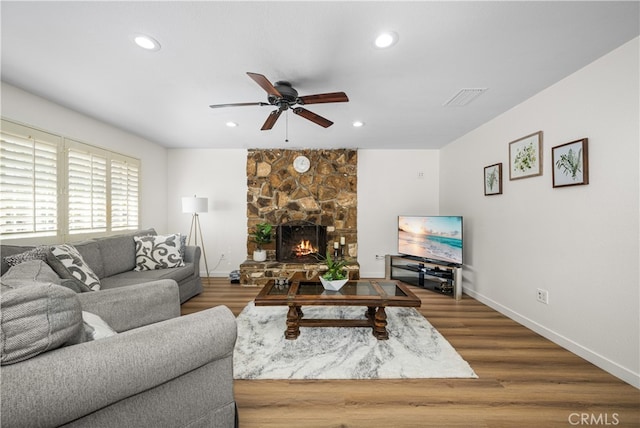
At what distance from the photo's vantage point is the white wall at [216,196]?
15.5ft

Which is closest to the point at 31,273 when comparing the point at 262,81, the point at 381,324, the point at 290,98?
the point at 262,81

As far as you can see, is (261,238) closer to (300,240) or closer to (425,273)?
(300,240)

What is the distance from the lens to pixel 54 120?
2.77 meters

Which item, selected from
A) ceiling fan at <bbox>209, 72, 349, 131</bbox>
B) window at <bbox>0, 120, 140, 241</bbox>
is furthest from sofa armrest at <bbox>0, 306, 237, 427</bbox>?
window at <bbox>0, 120, 140, 241</bbox>

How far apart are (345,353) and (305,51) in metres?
2.40

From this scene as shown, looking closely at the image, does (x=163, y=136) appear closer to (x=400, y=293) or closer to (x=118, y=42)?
(x=118, y=42)

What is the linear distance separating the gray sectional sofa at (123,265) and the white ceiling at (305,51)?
60.3 inches

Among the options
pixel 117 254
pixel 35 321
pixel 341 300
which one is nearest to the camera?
pixel 35 321

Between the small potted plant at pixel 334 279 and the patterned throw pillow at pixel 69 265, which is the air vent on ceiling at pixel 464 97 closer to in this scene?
the small potted plant at pixel 334 279

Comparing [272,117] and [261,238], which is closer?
[272,117]

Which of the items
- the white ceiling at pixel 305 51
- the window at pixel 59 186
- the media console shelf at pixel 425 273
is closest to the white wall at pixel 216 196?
the window at pixel 59 186

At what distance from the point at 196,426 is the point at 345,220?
3.88m

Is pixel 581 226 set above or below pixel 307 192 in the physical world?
below

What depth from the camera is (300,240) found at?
4.66m
